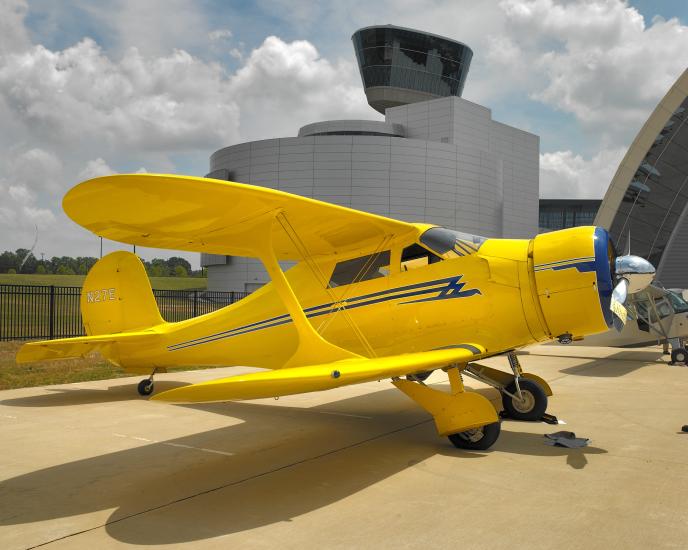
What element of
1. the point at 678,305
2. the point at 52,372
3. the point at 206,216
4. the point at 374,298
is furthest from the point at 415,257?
the point at 678,305

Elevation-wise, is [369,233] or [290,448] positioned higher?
[369,233]

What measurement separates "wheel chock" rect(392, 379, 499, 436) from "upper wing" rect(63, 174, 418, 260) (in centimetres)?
173

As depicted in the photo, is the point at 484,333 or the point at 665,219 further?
the point at 665,219

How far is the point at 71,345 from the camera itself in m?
7.51

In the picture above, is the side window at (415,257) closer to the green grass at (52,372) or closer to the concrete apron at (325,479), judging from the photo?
the concrete apron at (325,479)

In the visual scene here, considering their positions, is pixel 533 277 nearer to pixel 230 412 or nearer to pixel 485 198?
pixel 230 412

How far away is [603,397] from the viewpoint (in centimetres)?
899

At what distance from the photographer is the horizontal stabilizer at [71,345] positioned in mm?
7203

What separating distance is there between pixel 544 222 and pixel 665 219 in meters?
58.9

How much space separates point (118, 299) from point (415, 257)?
501 cm

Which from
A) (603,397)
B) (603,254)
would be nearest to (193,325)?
(603,254)

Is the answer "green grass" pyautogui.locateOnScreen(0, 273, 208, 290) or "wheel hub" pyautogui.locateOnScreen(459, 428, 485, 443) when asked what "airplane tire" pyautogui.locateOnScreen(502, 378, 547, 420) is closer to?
"wheel hub" pyautogui.locateOnScreen(459, 428, 485, 443)

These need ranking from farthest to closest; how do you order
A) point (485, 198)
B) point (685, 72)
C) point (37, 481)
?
point (485, 198) < point (685, 72) < point (37, 481)

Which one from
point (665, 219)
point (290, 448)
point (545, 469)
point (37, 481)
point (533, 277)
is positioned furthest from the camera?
point (665, 219)
